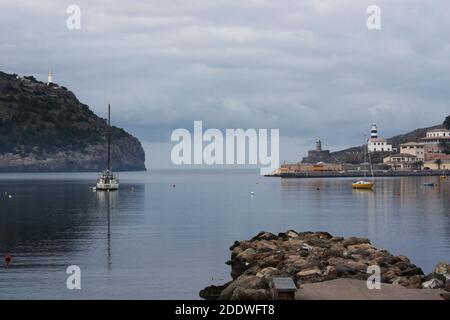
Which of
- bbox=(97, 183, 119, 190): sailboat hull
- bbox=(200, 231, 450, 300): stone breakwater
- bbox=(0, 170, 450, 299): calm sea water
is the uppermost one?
bbox=(97, 183, 119, 190): sailboat hull

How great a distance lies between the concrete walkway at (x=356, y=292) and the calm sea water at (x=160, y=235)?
9037mm

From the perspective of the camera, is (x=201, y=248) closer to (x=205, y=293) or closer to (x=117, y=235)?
(x=117, y=235)

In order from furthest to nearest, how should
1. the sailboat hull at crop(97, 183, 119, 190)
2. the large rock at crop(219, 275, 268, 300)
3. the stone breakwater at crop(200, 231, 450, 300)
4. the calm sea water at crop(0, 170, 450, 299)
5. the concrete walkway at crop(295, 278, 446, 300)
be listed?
the sailboat hull at crop(97, 183, 119, 190)
the calm sea water at crop(0, 170, 450, 299)
the stone breakwater at crop(200, 231, 450, 300)
the large rock at crop(219, 275, 268, 300)
the concrete walkway at crop(295, 278, 446, 300)

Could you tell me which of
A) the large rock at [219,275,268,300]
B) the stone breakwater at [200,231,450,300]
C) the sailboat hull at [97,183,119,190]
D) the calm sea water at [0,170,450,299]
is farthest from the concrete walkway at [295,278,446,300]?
the sailboat hull at [97,183,119,190]

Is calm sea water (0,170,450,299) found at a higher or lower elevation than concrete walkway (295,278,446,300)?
lower

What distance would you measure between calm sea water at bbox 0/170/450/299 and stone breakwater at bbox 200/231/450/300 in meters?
2.06

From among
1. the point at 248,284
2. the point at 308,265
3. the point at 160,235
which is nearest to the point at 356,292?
the point at 248,284

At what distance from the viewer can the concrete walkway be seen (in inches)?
1044

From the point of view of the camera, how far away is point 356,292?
27.5 meters

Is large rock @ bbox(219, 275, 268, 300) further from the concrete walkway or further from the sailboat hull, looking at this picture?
the sailboat hull

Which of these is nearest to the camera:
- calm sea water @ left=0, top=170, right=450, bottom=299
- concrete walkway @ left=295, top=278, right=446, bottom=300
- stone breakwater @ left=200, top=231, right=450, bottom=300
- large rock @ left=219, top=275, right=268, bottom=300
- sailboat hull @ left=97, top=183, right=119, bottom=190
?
concrete walkway @ left=295, top=278, right=446, bottom=300

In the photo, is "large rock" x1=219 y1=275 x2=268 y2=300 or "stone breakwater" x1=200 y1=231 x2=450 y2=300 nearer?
"large rock" x1=219 y1=275 x2=268 y2=300
